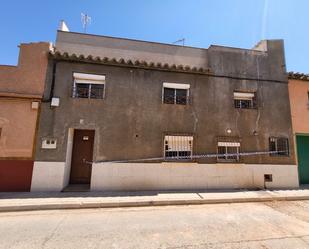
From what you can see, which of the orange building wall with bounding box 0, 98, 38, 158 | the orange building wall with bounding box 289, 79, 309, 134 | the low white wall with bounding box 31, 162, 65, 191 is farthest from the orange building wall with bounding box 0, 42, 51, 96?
the orange building wall with bounding box 289, 79, 309, 134

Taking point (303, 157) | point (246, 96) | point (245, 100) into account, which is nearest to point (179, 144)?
point (245, 100)

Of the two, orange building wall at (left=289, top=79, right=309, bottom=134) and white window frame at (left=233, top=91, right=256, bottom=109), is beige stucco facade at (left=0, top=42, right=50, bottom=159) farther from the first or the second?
orange building wall at (left=289, top=79, right=309, bottom=134)

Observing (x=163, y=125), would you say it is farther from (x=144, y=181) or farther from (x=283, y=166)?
(x=283, y=166)

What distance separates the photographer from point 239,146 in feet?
29.8

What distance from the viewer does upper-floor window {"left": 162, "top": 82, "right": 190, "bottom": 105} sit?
9016 millimetres

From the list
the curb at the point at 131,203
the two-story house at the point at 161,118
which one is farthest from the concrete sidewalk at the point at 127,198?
the two-story house at the point at 161,118

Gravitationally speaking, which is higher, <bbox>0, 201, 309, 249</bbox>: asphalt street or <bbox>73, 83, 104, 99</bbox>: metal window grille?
<bbox>73, 83, 104, 99</bbox>: metal window grille

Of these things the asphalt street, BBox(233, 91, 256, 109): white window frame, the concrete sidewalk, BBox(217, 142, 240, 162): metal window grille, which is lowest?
the asphalt street

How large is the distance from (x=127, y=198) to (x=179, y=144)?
10.8 feet

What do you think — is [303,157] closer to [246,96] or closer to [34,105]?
[246,96]

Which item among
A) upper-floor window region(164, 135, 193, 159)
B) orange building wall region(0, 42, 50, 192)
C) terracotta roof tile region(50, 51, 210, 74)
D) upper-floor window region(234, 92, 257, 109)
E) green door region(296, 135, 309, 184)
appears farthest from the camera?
green door region(296, 135, 309, 184)

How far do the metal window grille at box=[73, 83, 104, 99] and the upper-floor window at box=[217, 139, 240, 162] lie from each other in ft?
19.3

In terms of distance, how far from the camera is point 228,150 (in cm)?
907

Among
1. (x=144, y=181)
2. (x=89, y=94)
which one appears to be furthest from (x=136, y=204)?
(x=89, y=94)
